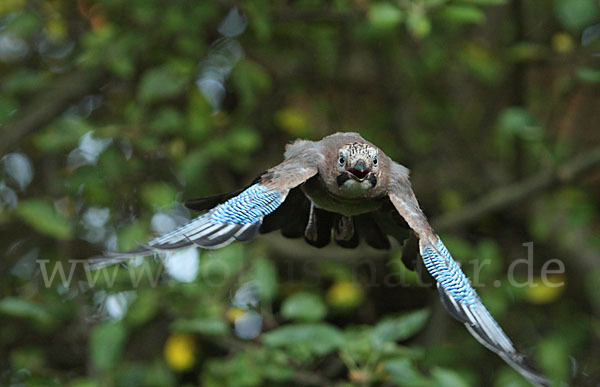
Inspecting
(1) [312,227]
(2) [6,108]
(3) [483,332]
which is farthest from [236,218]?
(2) [6,108]

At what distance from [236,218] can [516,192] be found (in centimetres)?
271

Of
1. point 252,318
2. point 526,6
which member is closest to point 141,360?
point 252,318

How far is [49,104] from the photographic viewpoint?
441 centimetres

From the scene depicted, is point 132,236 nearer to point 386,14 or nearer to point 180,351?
point 180,351

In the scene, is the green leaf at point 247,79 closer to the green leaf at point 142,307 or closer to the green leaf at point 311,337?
the green leaf at point 142,307

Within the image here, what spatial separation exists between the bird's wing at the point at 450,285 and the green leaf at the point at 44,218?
200cm

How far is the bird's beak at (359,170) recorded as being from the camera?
8.41 ft

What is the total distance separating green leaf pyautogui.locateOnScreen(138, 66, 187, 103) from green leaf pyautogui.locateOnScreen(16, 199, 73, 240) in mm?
799

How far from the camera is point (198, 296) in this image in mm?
4078

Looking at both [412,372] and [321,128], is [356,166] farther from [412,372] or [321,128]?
[321,128]

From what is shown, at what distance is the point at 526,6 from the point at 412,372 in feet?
8.82

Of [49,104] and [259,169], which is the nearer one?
[49,104]

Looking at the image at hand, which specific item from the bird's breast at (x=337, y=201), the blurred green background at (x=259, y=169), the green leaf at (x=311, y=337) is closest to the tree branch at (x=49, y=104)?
the blurred green background at (x=259, y=169)

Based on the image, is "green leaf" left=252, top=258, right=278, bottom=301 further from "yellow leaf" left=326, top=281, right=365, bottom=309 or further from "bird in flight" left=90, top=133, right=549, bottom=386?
"bird in flight" left=90, top=133, right=549, bottom=386
